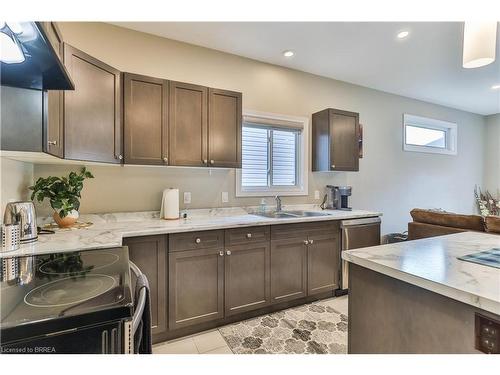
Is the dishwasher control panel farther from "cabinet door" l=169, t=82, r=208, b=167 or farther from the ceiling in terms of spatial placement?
the ceiling

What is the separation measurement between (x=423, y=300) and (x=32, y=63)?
1.90 m

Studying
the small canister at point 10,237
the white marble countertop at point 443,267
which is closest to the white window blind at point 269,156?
the white marble countertop at point 443,267

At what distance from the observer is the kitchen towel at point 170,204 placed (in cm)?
240

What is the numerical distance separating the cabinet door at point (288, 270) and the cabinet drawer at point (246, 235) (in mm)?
133

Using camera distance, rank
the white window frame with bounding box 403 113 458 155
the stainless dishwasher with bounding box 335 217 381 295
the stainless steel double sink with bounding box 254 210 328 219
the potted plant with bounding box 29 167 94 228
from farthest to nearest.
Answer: the white window frame with bounding box 403 113 458 155 → the stainless steel double sink with bounding box 254 210 328 219 → the stainless dishwasher with bounding box 335 217 381 295 → the potted plant with bounding box 29 167 94 228

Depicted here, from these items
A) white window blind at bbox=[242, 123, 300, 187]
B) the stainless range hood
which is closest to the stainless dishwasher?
white window blind at bbox=[242, 123, 300, 187]

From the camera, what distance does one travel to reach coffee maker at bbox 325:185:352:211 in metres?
3.44

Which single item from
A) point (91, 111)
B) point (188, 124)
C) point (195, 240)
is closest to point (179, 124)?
point (188, 124)

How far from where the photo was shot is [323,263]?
8.91ft

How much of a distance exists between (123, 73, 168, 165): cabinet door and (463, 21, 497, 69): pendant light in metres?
2.15

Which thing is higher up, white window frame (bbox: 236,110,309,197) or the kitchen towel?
white window frame (bbox: 236,110,309,197)

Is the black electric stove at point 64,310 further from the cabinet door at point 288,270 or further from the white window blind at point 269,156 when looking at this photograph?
the white window blind at point 269,156

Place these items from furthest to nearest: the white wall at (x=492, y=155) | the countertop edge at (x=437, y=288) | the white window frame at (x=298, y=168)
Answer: the white wall at (x=492, y=155) < the white window frame at (x=298, y=168) < the countertop edge at (x=437, y=288)
